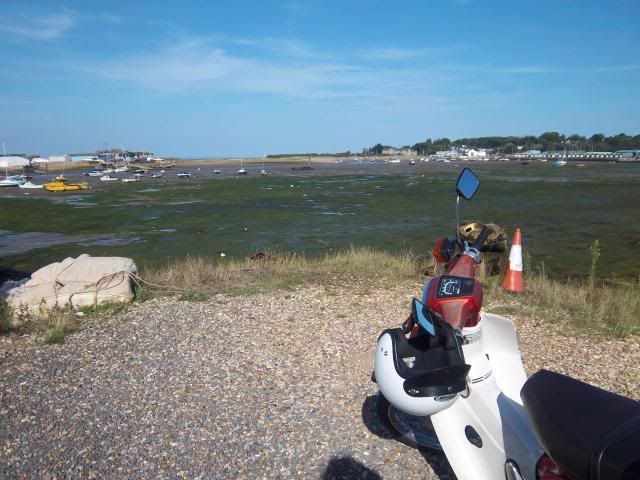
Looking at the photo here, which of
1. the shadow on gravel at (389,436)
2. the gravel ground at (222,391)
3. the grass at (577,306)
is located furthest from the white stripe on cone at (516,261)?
the shadow on gravel at (389,436)

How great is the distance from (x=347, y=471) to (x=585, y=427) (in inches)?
74.0

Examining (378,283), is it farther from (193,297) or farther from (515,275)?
(193,297)

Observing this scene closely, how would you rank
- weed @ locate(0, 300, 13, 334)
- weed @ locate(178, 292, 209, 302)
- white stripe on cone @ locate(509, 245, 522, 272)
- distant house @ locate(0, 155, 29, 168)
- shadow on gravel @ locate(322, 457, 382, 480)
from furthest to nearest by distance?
distant house @ locate(0, 155, 29, 168) → white stripe on cone @ locate(509, 245, 522, 272) → weed @ locate(178, 292, 209, 302) → weed @ locate(0, 300, 13, 334) → shadow on gravel @ locate(322, 457, 382, 480)

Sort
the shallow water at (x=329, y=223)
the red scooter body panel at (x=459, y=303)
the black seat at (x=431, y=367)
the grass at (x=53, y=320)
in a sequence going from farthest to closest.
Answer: the shallow water at (x=329, y=223) → the grass at (x=53, y=320) → the red scooter body panel at (x=459, y=303) → the black seat at (x=431, y=367)

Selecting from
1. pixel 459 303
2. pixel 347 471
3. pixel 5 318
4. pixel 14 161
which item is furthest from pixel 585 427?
pixel 14 161

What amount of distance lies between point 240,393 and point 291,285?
11.5ft

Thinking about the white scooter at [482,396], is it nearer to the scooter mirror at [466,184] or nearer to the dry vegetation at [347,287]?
the scooter mirror at [466,184]

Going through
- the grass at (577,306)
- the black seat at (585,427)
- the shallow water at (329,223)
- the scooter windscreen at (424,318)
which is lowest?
the shallow water at (329,223)

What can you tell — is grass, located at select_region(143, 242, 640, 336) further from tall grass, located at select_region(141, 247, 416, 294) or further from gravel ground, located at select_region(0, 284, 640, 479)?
gravel ground, located at select_region(0, 284, 640, 479)

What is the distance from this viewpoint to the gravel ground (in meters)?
3.38

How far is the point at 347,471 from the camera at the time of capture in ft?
10.8

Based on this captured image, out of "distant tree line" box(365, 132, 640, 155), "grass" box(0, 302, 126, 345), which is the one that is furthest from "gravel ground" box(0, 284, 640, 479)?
"distant tree line" box(365, 132, 640, 155)

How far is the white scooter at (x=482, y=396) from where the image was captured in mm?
1804

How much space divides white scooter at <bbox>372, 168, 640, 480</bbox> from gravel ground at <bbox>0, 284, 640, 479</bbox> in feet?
2.56
